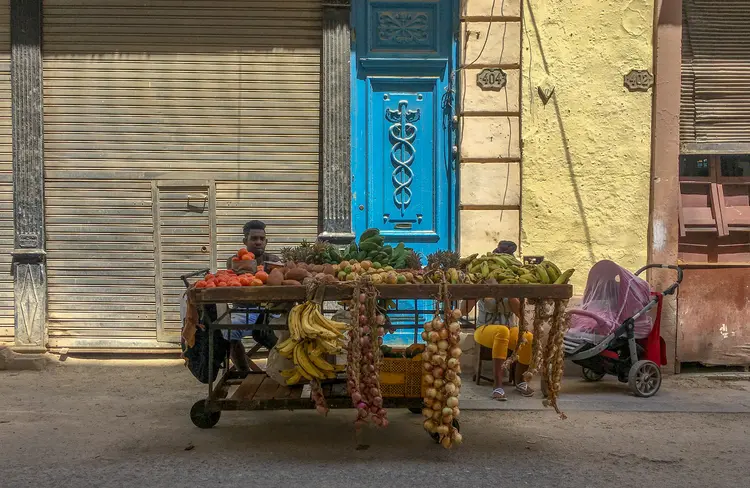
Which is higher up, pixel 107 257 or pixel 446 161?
pixel 446 161

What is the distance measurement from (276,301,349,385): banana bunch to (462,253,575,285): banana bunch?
1093mm

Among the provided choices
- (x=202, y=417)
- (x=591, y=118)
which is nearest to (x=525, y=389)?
(x=202, y=417)

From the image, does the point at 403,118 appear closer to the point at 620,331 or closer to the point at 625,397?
the point at 620,331

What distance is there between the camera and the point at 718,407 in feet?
21.7

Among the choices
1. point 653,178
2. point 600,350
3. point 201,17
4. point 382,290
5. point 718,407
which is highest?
point 201,17

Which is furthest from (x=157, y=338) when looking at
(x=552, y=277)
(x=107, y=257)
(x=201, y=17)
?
(x=552, y=277)

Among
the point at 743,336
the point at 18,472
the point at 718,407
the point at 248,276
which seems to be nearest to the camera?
the point at 18,472

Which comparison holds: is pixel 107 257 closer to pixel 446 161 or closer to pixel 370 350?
pixel 446 161

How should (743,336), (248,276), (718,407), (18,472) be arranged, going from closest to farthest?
1. (18,472)
2. (248,276)
3. (718,407)
4. (743,336)

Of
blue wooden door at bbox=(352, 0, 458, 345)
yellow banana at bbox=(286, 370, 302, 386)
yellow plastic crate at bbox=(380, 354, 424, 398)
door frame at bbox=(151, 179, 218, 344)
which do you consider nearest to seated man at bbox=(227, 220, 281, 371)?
yellow banana at bbox=(286, 370, 302, 386)

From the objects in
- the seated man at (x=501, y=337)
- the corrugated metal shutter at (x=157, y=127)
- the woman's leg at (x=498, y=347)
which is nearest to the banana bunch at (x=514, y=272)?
the seated man at (x=501, y=337)

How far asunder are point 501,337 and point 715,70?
4063mm

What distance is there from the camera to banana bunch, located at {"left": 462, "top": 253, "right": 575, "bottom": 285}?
16.8 feet

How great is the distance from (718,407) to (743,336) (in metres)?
1.84
